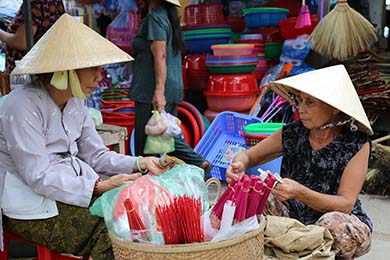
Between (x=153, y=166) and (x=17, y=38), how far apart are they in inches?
49.1

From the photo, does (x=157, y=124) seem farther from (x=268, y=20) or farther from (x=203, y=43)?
(x=268, y=20)

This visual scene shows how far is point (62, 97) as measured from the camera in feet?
7.03

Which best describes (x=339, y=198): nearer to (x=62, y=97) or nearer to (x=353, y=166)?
(x=353, y=166)

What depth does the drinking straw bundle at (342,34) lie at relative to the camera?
420 centimetres

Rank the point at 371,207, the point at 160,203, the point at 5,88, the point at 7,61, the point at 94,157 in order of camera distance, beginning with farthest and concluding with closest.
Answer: the point at 371,207, the point at 5,88, the point at 7,61, the point at 94,157, the point at 160,203

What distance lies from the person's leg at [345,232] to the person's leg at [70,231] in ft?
2.70

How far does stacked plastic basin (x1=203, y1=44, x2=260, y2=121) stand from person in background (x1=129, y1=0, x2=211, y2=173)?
80cm

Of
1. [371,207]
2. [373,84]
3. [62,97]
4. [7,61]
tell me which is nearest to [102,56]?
[62,97]

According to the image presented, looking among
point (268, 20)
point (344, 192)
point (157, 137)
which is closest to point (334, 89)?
point (344, 192)

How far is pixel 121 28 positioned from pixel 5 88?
1.95 m

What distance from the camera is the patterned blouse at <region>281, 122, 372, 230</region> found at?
2115 millimetres

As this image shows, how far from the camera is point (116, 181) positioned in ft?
6.59

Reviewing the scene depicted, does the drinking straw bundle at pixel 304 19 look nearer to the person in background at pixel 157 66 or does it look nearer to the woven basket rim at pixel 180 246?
the person in background at pixel 157 66

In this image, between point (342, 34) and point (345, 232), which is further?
point (342, 34)
